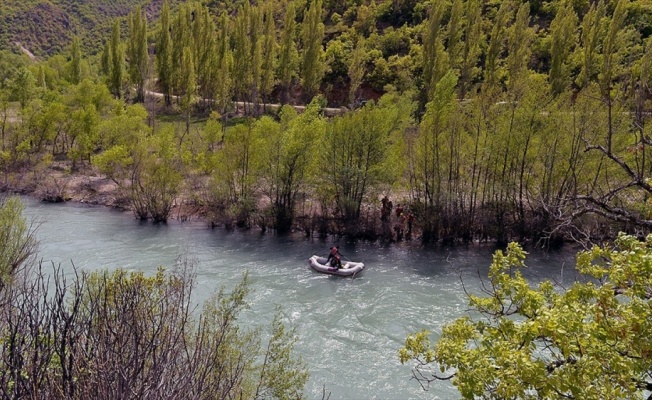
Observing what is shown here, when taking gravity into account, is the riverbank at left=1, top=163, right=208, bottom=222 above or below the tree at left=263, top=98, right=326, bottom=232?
below

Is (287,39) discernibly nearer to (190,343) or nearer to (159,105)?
(159,105)

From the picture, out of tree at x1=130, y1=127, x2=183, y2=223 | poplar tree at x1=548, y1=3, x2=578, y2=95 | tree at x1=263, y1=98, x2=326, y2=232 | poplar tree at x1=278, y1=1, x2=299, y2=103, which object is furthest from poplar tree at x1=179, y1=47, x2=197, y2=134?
poplar tree at x1=548, y1=3, x2=578, y2=95

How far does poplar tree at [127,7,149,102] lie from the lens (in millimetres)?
64688

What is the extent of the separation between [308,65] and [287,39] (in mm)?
5007

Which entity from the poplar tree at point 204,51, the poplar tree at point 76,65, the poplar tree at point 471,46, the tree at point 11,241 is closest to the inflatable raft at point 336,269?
the tree at point 11,241

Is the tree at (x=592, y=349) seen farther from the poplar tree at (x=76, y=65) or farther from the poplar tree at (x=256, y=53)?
the poplar tree at (x=76, y=65)

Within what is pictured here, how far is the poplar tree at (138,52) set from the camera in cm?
6469

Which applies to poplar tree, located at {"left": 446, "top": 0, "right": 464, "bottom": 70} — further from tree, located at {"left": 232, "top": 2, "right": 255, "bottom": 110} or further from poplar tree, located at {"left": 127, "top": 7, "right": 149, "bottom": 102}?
poplar tree, located at {"left": 127, "top": 7, "right": 149, "bottom": 102}

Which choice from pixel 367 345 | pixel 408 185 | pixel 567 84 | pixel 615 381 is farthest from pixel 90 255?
pixel 567 84

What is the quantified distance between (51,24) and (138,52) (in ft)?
270

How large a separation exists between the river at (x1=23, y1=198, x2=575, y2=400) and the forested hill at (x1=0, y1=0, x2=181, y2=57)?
10577cm

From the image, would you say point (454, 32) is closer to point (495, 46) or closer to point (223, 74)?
point (495, 46)

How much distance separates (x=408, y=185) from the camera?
32.5 meters

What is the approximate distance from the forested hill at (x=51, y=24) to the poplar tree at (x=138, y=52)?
2514 inches
